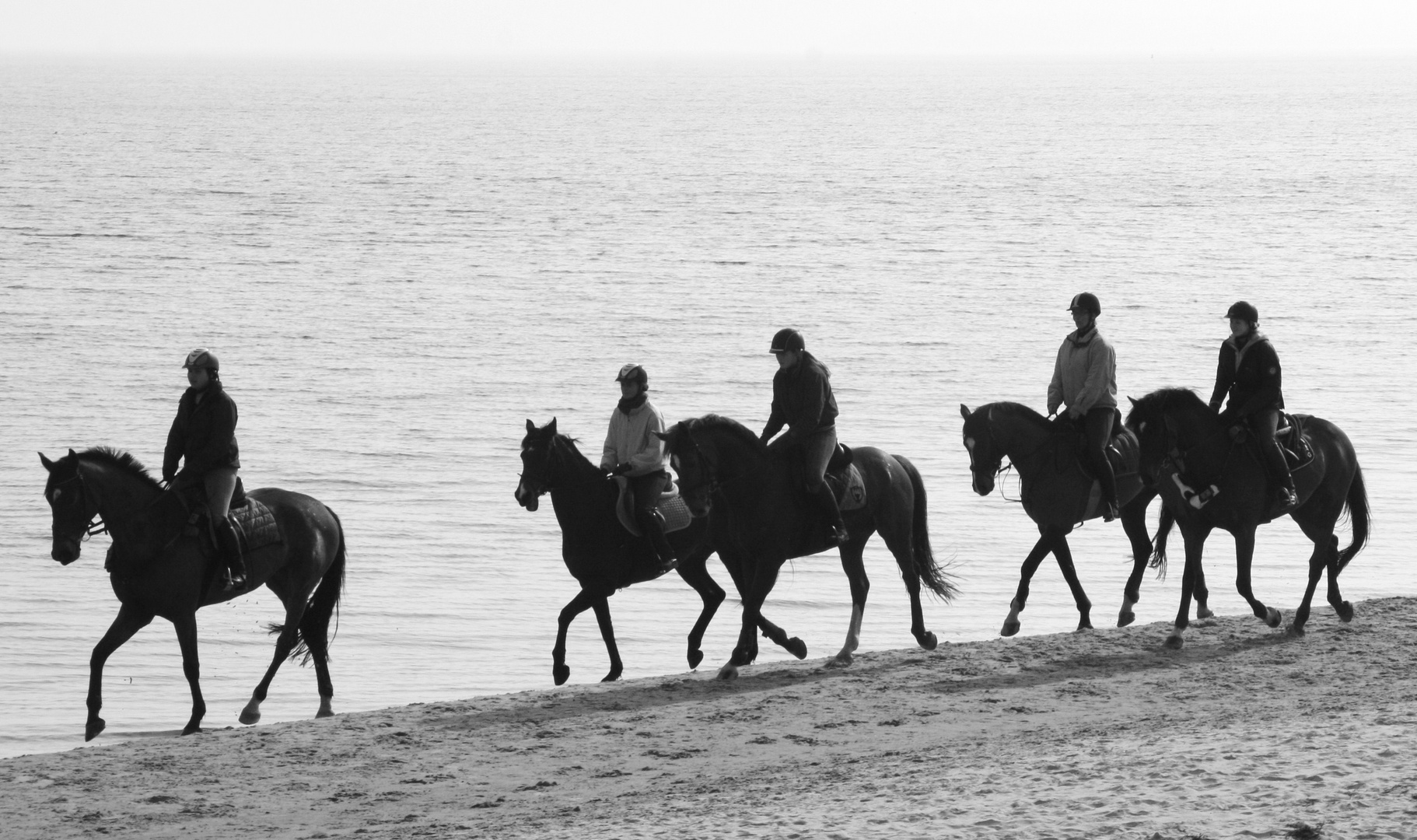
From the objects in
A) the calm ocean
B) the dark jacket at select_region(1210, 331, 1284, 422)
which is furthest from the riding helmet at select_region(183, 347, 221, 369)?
the dark jacket at select_region(1210, 331, 1284, 422)

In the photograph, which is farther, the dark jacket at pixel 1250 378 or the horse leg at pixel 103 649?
the dark jacket at pixel 1250 378

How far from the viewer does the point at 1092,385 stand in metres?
14.3

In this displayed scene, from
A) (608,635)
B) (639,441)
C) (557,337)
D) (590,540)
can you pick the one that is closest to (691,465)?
(639,441)

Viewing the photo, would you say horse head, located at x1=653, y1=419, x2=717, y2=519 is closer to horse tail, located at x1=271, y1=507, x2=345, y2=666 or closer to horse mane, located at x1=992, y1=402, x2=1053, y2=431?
horse tail, located at x1=271, y1=507, x2=345, y2=666

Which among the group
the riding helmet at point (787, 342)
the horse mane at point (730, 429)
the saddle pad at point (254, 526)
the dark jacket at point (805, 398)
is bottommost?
the saddle pad at point (254, 526)

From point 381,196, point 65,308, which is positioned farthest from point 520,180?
point 65,308

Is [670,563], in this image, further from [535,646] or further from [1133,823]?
[1133,823]

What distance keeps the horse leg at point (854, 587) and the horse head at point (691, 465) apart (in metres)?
1.37

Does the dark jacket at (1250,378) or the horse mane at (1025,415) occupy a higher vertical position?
the dark jacket at (1250,378)

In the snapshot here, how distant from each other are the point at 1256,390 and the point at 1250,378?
104 mm

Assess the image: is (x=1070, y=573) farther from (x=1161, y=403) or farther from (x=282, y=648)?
(x=282, y=648)

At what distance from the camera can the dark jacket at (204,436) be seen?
39.7ft

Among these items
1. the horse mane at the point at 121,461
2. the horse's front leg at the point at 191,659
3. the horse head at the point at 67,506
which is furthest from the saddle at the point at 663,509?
the horse head at the point at 67,506

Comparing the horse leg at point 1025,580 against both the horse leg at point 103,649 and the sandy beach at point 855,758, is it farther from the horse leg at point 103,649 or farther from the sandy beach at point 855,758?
the horse leg at point 103,649
